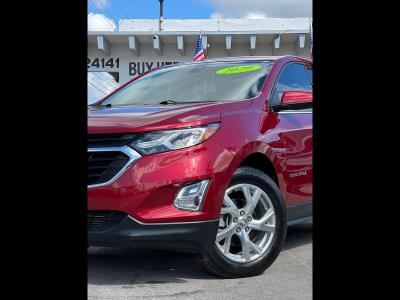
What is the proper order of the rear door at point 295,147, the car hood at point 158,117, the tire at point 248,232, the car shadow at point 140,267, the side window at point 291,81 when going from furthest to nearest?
A: the side window at point 291,81
the rear door at point 295,147
the car shadow at point 140,267
the tire at point 248,232
the car hood at point 158,117

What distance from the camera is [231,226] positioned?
3338 millimetres

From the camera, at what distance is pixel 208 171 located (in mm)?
3150

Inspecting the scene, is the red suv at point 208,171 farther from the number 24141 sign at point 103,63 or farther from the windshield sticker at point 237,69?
the number 24141 sign at point 103,63

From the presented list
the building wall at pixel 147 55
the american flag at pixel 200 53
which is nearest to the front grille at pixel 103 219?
the american flag at pixel 200 53

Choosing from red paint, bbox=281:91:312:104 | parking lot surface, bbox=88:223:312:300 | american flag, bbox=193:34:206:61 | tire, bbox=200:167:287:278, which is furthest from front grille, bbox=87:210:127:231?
american flag, bbox=193:34:206:61

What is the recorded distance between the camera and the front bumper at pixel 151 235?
9.95ft

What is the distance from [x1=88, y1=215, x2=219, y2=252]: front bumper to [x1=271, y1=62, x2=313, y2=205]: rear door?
1.09 meters

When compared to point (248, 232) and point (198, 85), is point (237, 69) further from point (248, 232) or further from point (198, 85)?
point (248, 232)

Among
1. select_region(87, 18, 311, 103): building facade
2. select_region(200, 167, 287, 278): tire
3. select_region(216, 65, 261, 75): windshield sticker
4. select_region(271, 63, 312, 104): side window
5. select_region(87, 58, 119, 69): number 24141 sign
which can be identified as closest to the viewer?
select_region(200, 167, 287, 278): tire

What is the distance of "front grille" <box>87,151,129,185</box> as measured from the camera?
309 centimetres

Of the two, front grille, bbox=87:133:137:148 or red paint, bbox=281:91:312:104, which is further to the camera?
red paint, bbox=281:91:312:104

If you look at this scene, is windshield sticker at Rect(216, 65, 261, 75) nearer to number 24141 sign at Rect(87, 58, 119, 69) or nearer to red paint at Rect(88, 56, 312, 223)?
red paint at Rect(88, 56, 312, 223)
